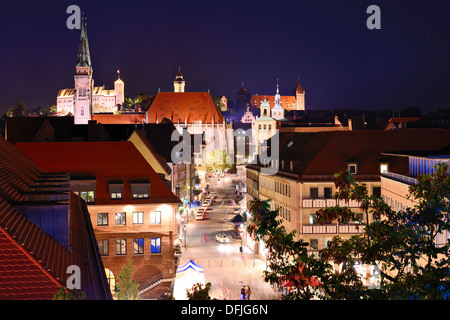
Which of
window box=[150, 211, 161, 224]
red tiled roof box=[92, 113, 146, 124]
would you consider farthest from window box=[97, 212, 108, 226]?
red tiled roof box=[92, 113, 146, 124]

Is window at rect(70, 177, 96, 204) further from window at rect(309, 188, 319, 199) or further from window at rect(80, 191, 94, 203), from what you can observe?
window at rect(309, 188, 319, 199)

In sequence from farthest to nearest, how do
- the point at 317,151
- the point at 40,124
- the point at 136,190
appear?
the point at 40,124
the point at 317,151
the point at 136,190

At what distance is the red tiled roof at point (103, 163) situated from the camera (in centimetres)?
3897

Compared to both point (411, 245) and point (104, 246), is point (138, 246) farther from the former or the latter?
point (411, 245)

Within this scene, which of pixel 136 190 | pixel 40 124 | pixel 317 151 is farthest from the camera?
pixel 40 124

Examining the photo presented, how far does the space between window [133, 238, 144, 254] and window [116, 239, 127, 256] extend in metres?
0.59

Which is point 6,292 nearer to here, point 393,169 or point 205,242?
point 393,169

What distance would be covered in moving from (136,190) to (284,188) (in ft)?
38.8

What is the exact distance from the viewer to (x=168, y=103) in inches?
6703

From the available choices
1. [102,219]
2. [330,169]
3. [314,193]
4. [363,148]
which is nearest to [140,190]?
[102,219]

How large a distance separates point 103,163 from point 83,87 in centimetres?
14199

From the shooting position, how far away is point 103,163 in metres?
40.6

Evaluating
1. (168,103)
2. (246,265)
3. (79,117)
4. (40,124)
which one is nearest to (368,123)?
(168,103)
